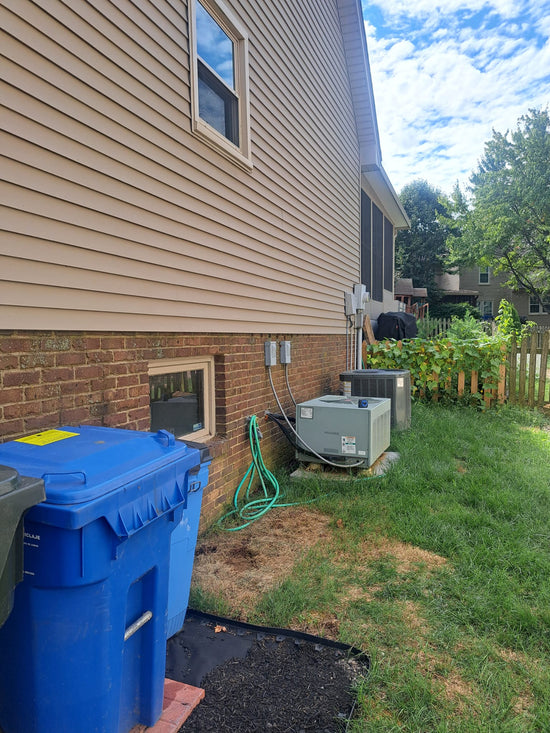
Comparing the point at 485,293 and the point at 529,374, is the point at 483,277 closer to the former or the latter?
the point at 485,293

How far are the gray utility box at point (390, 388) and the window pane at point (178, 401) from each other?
9.76 ft

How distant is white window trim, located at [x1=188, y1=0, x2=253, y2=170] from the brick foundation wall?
1528 mm

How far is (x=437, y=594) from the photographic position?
269 centimetres

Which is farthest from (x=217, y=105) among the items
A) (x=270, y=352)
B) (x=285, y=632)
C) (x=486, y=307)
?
(x=486, y=307)

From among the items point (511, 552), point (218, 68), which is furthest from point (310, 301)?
point (511, 552)

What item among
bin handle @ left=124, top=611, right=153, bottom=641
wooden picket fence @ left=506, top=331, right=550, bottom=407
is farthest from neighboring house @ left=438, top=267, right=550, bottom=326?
bin handle @ left=124, top=611, right=153, bottom=641

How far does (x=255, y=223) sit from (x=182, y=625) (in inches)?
134

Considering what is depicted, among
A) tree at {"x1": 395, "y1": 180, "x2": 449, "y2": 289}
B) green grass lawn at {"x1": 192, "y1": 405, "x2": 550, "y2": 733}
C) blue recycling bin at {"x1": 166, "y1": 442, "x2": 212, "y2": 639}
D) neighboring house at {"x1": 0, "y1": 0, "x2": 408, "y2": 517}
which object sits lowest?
green grass lawn at {"x1": 192, "y1": 405, "x2": 550, "y2": 733}

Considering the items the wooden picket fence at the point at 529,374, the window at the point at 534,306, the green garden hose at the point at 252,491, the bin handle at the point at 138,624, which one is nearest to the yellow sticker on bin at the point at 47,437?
the bin handle at the point at 138,624

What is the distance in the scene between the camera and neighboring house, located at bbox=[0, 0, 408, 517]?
7.17 feet

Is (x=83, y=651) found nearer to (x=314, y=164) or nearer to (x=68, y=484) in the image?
(x=68, y=484)

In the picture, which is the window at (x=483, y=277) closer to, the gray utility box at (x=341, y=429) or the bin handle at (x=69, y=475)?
the gray utility box at (x=341, y=429)

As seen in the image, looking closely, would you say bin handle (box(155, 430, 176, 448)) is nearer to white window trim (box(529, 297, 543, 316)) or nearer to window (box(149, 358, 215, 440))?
window (box(149, 358, 215, 440))

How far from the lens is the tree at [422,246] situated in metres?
34.0
